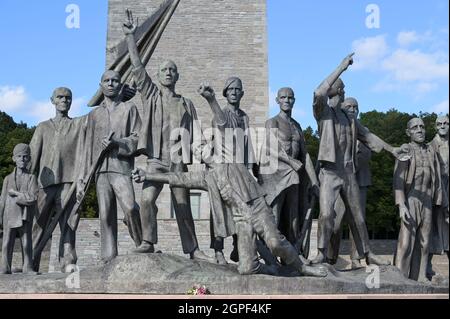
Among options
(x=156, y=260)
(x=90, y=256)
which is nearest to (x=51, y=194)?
(x=156, y=260)

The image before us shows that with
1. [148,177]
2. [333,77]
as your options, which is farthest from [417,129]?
[148,177]

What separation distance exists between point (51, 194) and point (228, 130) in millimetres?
2982

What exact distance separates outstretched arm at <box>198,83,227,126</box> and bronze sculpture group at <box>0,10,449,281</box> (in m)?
0.02

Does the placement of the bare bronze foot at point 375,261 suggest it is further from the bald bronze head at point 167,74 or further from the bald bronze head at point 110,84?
the bald bronze head at point 110,84

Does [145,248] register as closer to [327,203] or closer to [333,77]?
[327,203]

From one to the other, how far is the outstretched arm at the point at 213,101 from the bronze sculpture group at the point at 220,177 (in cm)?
2

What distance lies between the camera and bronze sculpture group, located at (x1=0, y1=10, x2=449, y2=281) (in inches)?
346

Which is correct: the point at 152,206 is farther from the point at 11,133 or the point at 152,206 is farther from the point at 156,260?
the point at 11,133

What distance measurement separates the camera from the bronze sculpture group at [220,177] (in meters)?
8.80

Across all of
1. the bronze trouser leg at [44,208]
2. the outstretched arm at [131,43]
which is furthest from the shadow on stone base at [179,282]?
the outstretched arm at [131,43]

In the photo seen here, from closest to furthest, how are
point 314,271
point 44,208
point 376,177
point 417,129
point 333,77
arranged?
point 314,271 → point 333,77 → point 417,129 → point 44,208 → point 376,177

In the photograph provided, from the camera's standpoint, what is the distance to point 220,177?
28.6ft

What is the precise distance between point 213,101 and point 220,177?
1001mm
